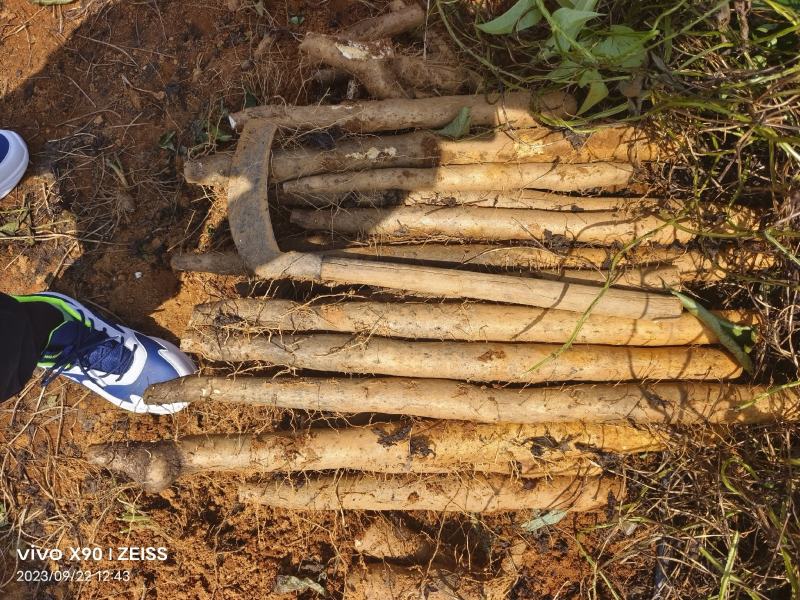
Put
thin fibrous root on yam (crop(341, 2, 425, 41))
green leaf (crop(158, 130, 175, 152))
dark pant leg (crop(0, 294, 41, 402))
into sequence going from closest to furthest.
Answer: dark pant leg (crop(0, 294, 41, 402)) < thin fibrous root on yam (crop(341, 2, 425, 41)) < green leaf (crop(158, 130, 175, 152))

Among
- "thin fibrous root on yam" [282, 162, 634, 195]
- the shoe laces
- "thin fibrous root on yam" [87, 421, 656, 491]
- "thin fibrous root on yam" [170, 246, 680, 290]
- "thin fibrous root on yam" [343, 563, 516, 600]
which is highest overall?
"thin fibrous root on yam" [282, 162, 634, 195]

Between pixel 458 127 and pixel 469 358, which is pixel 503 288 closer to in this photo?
pixel 469 358

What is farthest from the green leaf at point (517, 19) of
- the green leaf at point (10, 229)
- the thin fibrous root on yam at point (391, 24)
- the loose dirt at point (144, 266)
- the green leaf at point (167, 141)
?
the green leaf at point (10, 229)

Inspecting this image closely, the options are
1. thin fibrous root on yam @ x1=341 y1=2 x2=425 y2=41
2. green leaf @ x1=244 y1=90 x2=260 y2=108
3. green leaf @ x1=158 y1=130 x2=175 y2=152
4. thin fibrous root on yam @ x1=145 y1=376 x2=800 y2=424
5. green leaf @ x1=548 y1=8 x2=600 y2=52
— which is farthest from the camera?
green leaf @ x1=158 y1=130 x2=175 y2=152

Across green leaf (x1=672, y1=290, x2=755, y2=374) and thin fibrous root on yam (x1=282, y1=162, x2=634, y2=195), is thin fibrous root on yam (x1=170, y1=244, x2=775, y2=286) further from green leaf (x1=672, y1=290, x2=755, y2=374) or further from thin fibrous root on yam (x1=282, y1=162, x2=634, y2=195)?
thin fibrous root on yam (x1=282, y1=162, x2=634, y2=195)

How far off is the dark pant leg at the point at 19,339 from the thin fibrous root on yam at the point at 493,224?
1077mm

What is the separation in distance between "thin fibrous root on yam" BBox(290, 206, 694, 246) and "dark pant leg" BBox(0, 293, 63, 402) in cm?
108

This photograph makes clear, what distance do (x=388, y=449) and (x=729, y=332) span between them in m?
1.38

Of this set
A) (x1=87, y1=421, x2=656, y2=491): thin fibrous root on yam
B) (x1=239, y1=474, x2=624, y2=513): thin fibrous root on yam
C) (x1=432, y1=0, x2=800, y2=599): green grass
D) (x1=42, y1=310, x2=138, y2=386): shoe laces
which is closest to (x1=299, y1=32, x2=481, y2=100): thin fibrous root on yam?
(x1=432, y1=0, x2=800, y2=599): green grass

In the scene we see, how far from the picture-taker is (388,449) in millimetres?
1998

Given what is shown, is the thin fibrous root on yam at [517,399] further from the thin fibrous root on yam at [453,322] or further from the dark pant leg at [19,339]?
the dark pant leg at [19,339]

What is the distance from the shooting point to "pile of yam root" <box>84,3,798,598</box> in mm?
1934

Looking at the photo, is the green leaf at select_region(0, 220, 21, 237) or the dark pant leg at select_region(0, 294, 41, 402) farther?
the green leaf at select_region(0, 220, 21, 237)

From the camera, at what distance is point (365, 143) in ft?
6.84
